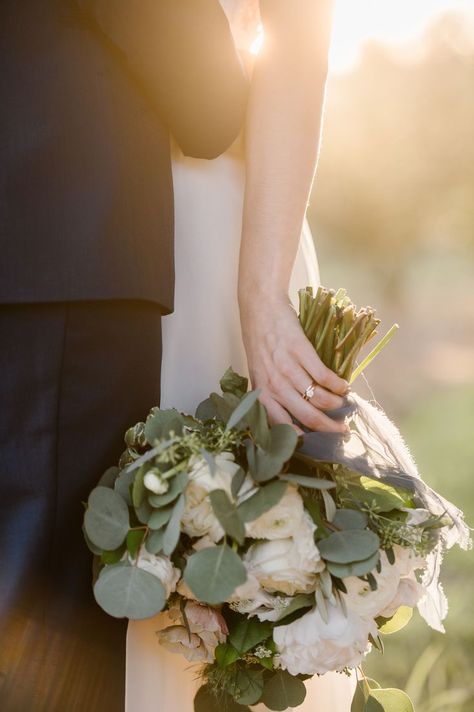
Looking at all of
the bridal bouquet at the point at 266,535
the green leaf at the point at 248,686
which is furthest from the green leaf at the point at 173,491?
the green leaf at the point at 248,686

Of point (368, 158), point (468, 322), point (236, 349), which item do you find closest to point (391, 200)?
point (368, 158)

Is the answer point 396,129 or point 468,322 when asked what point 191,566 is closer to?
point 468,322

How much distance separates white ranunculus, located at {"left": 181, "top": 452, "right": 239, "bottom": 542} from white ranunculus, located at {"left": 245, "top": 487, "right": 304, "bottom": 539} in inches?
1.8

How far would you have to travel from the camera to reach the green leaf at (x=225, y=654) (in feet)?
3.70

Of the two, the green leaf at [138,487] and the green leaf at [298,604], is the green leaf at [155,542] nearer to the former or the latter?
the green leaf at [138,487]

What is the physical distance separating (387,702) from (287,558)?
1.32 feet

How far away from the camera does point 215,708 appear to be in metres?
1.21

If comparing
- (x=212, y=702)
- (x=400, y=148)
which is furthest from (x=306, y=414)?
(x=400, y=148)

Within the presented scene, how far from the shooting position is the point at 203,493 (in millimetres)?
1012

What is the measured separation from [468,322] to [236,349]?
721cm

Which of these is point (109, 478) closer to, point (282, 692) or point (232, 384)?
point (232, 384)

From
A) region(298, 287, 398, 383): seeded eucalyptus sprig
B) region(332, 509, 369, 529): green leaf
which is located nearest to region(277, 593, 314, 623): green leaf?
region(332, 509, 369, 529): green leaf

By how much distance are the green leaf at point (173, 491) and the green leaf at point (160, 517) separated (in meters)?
0.01

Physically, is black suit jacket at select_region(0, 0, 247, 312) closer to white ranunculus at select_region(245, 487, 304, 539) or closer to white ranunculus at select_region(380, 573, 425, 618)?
white ranunculus at select_region(245, 487, 304, 539)
